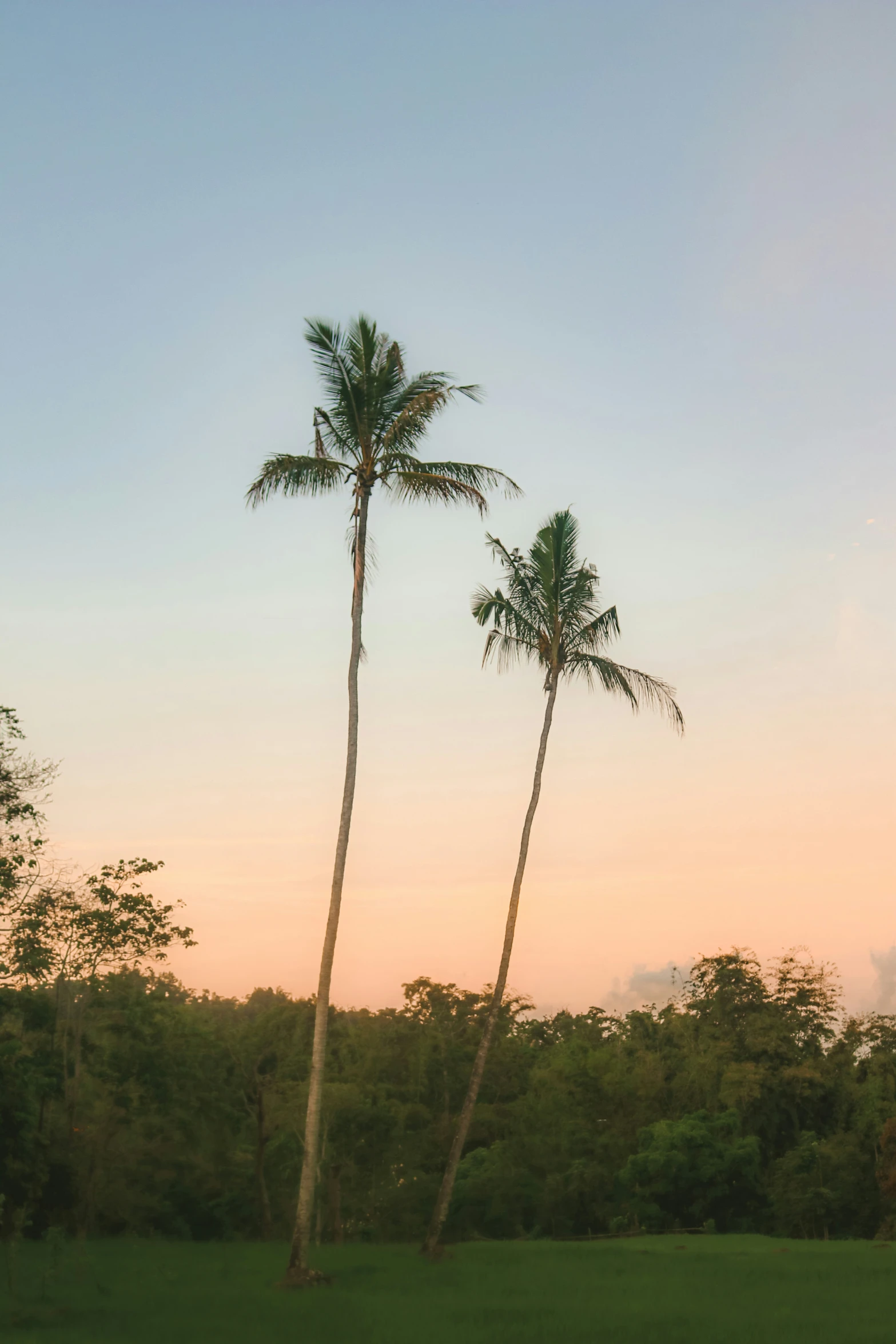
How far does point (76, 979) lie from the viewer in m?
38.7

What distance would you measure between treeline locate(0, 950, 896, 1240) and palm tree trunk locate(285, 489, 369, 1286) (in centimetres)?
1623

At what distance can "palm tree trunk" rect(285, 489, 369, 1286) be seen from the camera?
21.0m

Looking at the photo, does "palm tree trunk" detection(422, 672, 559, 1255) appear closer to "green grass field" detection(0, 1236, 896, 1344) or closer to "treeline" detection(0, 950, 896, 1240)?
"green grass field" detection(0, 1236, 896, 1344)

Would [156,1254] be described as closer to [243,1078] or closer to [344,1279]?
[344,1279]

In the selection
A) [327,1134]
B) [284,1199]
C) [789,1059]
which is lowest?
[284,1199]

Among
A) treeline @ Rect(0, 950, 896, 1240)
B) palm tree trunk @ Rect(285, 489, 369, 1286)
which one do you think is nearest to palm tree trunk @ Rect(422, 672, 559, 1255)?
palm tree trunk @ Rect(285, 489, 369, 1286)

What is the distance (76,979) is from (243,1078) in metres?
14.3

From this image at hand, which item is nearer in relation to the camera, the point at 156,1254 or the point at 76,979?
the point at 156,1254

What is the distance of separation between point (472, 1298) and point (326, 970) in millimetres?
6706

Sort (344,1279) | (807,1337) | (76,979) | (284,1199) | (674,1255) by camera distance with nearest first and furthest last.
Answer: (807,1337) → (344,1279) → (674,1255) → (76,979) → (284,1199)

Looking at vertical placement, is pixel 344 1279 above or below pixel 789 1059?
below

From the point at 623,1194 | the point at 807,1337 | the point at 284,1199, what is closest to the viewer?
the point at 807,1337

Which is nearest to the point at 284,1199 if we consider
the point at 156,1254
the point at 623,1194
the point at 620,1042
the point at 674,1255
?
the point at 623,1194

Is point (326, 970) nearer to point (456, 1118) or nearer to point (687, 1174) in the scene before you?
point (687, 1174)
